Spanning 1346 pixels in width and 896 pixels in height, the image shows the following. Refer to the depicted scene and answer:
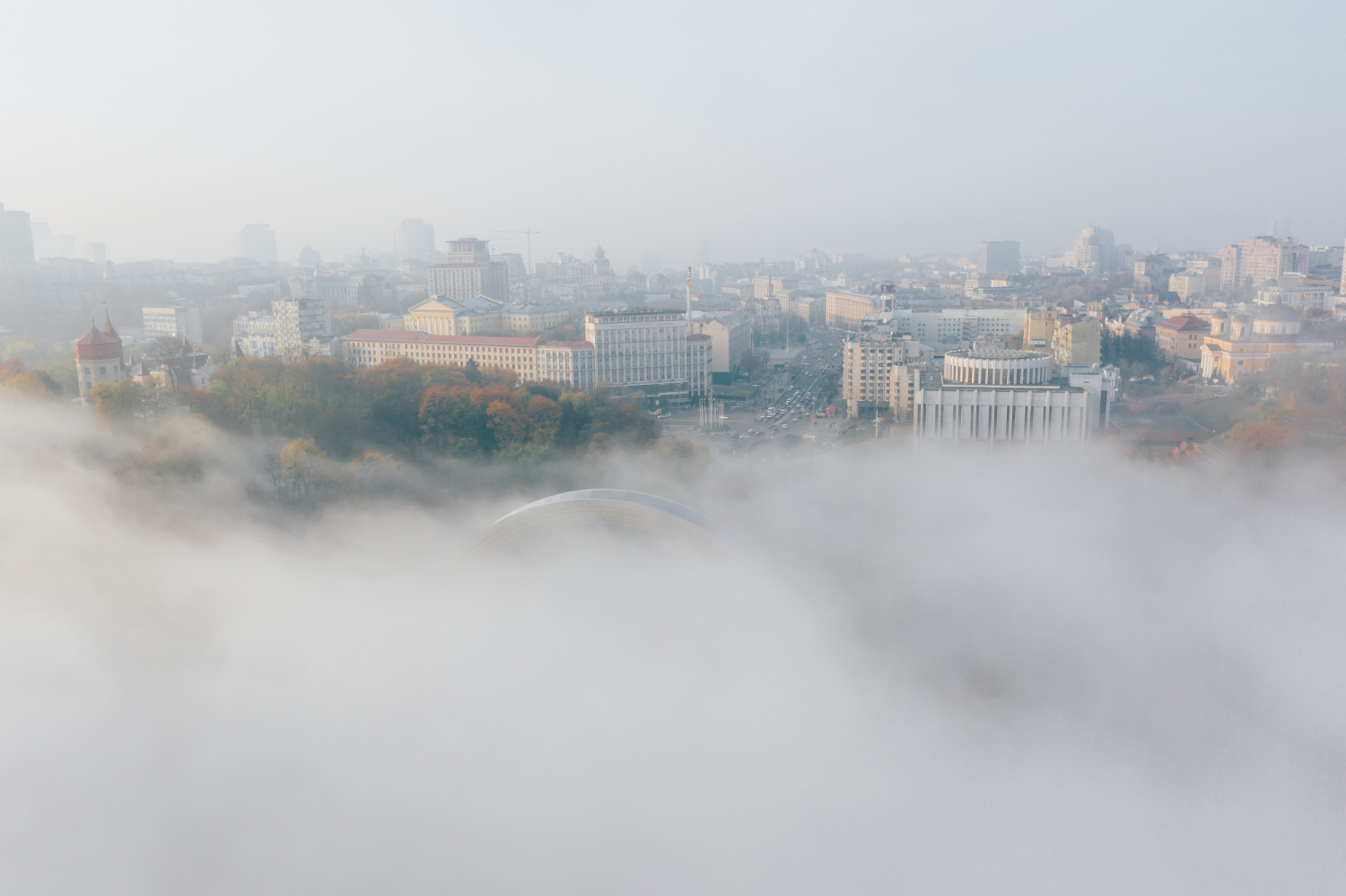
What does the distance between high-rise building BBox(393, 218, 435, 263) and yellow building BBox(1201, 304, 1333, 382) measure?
42.7 meters

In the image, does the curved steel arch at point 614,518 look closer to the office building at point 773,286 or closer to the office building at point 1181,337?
the office building at point 1181,337

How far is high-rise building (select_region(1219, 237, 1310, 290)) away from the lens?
16.5 metres

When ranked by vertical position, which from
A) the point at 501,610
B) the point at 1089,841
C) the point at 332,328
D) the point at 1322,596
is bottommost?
the point at 1089,841

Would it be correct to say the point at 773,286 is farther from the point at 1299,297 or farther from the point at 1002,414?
the point at 1002,414

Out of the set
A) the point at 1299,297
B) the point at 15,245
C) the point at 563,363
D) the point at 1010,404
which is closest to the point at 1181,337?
the point at 1299,297

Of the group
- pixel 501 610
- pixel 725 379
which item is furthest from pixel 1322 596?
pixel 725 379

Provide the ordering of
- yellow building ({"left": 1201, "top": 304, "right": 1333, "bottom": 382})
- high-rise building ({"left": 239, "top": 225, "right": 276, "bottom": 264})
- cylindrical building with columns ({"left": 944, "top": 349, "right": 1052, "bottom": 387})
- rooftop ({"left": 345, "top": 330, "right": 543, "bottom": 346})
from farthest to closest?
high-rise building ({"left": 239, "top": 225, "right": 276, "bottom": 264})
rooftop ({"left": 345, "top": 330, "right": 543, "bottom": 346})
yellow building ({"left": 1201, "top": 304, "right": 1333, "bottom": 382})
cylindrical building with columns ({"left": 944, "top": 349, "right": 1052, "bottom": 387})

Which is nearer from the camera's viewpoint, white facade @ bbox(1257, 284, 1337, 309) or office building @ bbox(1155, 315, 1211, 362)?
white facade @ bbox(1257, 284, 1337, 309)

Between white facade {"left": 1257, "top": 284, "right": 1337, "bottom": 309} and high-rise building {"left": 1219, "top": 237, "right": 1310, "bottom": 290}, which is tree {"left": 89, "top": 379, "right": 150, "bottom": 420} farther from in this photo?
high-rise building {"left": 1219, "top": 237, "right": 1310, "bottom": 290}

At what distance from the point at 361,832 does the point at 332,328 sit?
18.1 metres

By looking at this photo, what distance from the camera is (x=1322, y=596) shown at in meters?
5.22

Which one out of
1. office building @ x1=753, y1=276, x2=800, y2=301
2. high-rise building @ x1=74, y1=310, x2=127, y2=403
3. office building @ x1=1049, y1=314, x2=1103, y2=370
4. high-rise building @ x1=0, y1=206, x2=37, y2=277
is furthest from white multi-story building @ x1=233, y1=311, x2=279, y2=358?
office building @ x1=753, y1=276, x2=800, y2=301

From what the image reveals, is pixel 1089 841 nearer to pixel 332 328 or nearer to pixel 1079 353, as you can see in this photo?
pixel 1079 353

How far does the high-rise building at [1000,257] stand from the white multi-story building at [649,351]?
2753 centimetres
